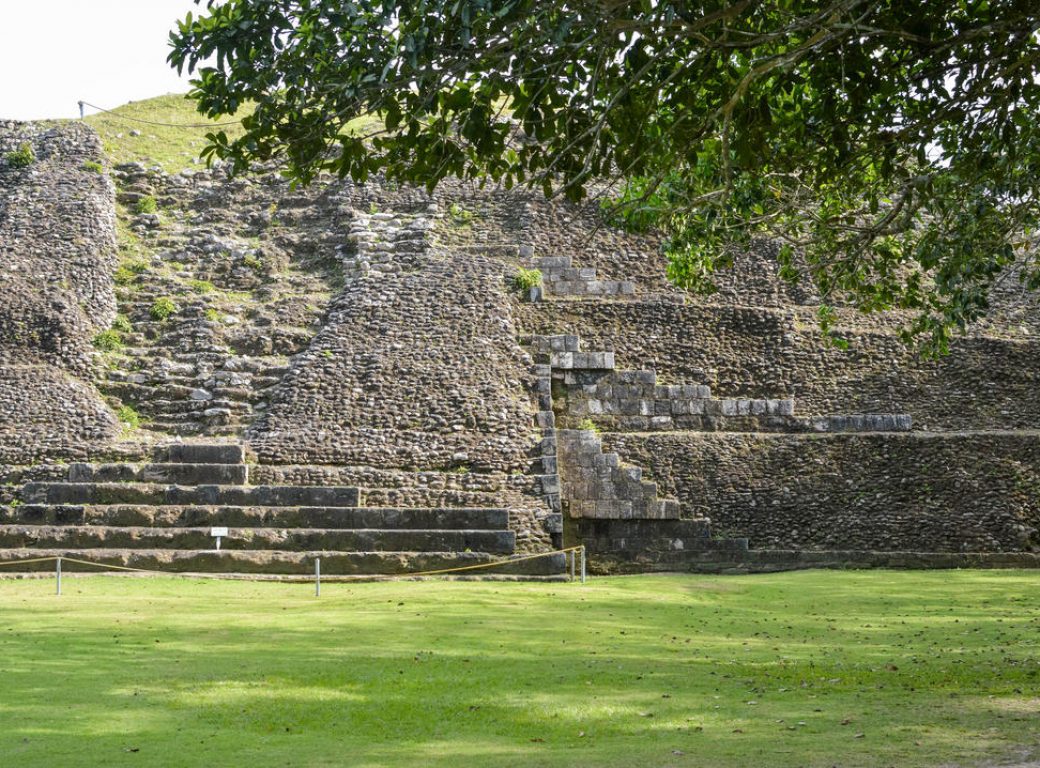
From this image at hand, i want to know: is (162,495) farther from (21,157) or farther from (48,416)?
(21,157)

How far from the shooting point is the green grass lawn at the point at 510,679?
24.0 ft

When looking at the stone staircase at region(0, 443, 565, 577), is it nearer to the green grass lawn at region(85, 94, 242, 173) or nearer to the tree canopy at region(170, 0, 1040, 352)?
the tree canopy at region(170, 0, 1040, 352)

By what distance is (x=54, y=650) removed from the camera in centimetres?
1055

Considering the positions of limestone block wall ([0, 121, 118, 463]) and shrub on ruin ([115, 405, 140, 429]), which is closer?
limestone block wall ([0, 121, 118, 463])

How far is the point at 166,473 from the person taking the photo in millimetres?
18594

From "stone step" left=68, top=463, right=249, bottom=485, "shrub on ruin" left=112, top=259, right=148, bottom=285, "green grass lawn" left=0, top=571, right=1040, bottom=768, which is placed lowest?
"green grass lawn" left=0, top=571, right=1040, bottom=768


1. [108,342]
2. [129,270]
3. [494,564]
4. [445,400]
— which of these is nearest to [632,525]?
Result: [494,564]

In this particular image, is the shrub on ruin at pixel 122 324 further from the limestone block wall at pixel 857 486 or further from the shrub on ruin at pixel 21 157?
the limestone block wall at pixel 857 486

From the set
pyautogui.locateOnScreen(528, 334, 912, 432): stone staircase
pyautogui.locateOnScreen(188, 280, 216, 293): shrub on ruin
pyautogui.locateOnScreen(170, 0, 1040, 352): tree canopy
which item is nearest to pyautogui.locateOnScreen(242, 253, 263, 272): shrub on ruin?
pyautogui.locateOnScreen(188, 280, 216, 293): shrub on ruin

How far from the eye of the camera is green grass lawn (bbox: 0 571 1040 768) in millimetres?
7312

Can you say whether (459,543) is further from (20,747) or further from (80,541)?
(20,747)


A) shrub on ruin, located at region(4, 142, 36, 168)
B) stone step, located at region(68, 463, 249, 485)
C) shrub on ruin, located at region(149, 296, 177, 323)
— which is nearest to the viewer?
stone step, located at region(68, 463, 249, 485)

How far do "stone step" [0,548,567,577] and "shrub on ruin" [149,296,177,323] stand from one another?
6270 mm

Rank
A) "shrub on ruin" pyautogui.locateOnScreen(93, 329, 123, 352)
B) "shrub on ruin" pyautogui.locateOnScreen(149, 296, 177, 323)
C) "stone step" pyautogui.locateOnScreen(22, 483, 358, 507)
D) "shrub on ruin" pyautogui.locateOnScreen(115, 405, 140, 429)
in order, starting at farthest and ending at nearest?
"shrub on ruin" pyautogui.locateOnScreen(149, 296, 177, 323)
"shrub on ruin" pyautogui.locateOnScreen(93, 329, 123, 352)
"shrub on ruin" pyautogui.locateOnScreen(115, 405, 140, 429)
"stone step" pyautogui.locateOnScreen(22, 483, 358, 507)
